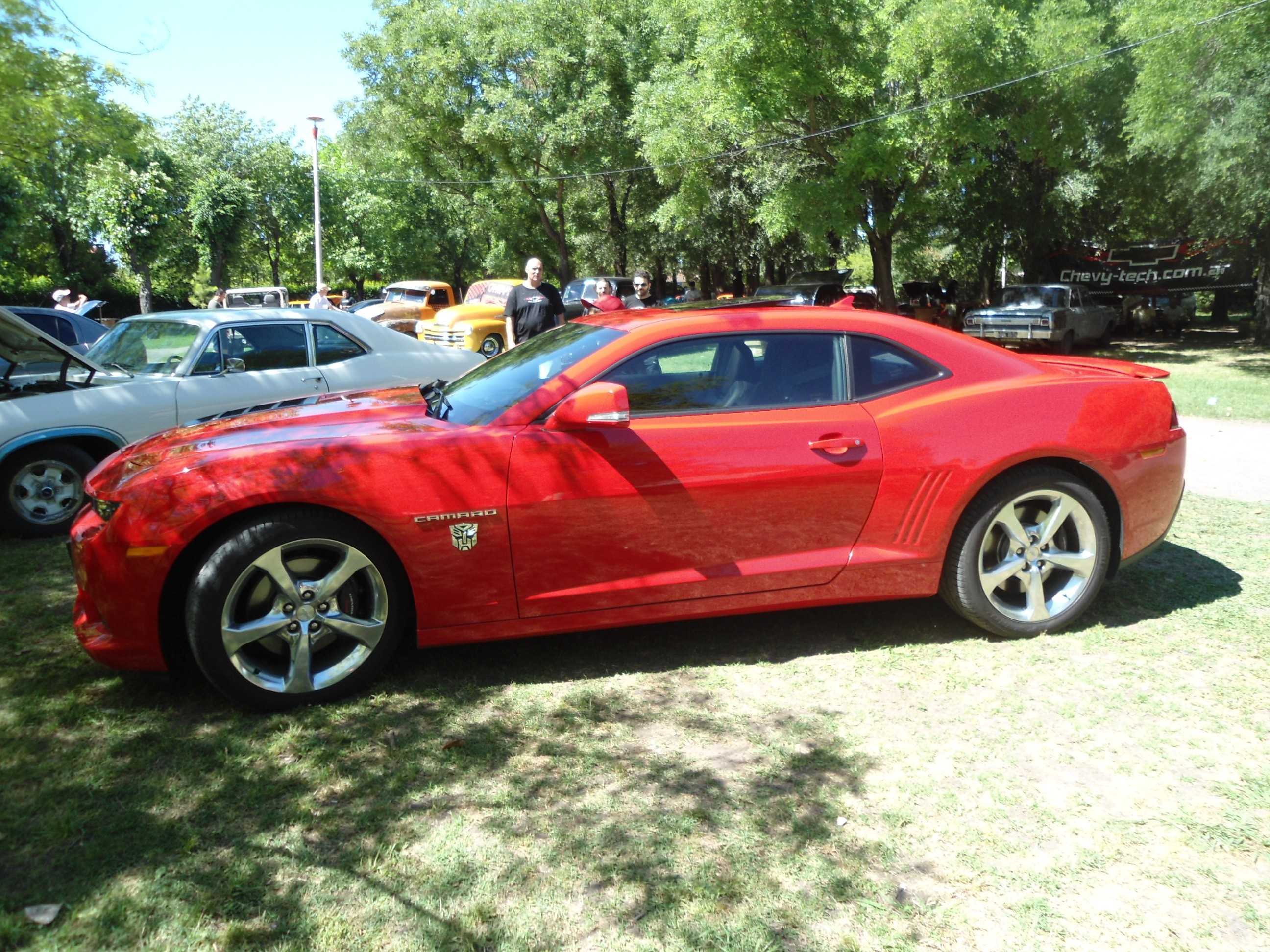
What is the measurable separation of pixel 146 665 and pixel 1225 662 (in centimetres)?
438

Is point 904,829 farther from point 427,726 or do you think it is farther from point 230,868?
point 230,868

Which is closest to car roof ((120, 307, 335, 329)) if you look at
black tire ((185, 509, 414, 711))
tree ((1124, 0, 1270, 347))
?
black tire ((185, 509, 414, 711))

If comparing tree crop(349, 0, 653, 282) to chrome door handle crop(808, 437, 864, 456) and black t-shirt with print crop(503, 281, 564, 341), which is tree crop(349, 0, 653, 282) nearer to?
black t-shirt with print crop(503, 281, 564, 341)

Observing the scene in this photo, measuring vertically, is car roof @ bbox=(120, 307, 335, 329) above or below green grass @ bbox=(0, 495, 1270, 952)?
above

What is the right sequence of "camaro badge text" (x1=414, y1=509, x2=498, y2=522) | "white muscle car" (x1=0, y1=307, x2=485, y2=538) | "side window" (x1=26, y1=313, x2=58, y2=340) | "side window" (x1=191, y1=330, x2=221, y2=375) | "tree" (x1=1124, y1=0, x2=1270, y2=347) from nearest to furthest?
"camaro badge text" (x1=414, y1=509, x2=498, y2=522) < "white muscle car" (x1=0, y1=307, x2=485, y2=538) < "side window" (x1=191, y1=330, x2=221, y2=375) < "side window" (x1=26, y1=313, x2=58, y2=340) < "tree" (x1=1124, y1=0, x2=1270, y2=347)

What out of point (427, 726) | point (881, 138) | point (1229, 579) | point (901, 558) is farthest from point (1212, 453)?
point (881, 138)

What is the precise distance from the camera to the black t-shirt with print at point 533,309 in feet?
29.3

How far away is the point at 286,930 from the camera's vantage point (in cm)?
240

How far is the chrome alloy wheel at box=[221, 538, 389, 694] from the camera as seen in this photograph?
3.50 metres

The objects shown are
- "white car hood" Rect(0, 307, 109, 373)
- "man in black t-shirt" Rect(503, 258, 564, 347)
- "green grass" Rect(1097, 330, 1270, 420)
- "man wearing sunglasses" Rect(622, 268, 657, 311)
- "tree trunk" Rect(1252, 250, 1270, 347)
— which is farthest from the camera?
"tree trunk" Rect(1252, 250, 1270, 347)

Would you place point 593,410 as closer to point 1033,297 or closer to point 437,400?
point 437,400

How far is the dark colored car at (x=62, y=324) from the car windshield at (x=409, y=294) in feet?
47.6

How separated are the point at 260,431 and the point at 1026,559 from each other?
3375mm

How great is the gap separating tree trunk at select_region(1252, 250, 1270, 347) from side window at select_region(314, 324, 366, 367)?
72.0ft
